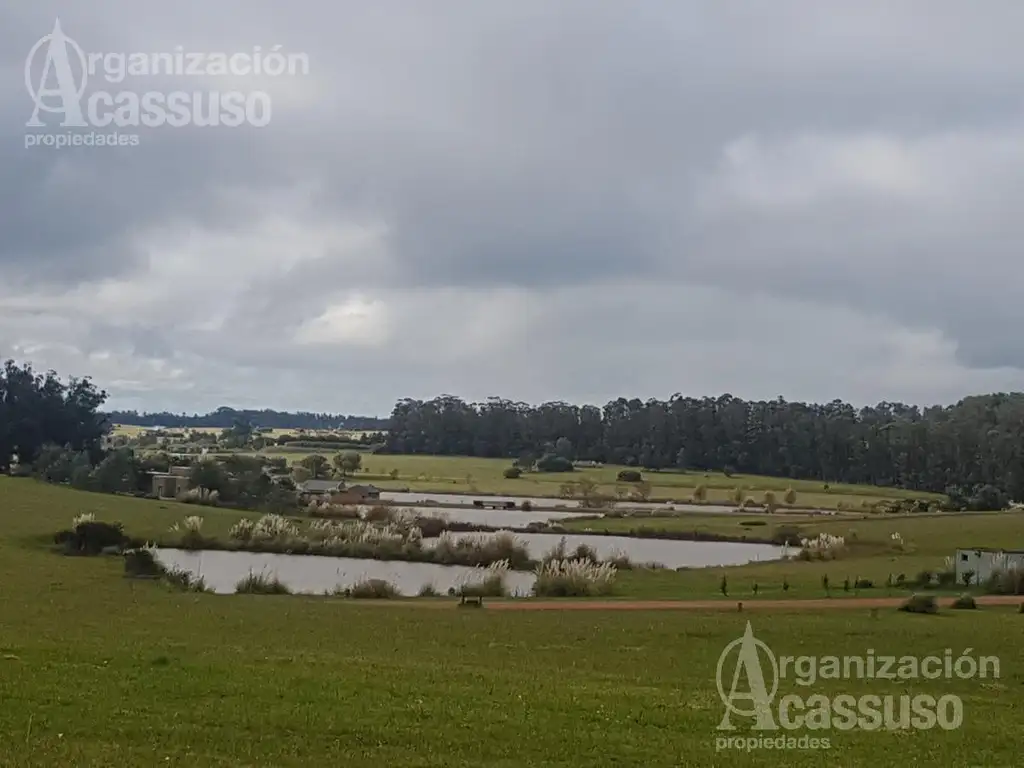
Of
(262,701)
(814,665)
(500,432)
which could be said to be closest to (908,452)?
(500,432)

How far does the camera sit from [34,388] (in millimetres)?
94812

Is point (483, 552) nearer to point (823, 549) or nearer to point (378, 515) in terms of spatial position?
point (823, 549)

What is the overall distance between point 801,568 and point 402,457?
104 m

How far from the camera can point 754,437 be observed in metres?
132

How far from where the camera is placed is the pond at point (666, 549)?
4631 centimetres

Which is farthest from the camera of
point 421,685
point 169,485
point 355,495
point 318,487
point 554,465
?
point 554,465

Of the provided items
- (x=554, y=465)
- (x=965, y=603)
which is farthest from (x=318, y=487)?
(x=965, y=603)

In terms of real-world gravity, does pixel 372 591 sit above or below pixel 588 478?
below

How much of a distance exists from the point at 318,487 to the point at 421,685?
69656mm

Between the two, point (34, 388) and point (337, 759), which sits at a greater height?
point (34, 388)

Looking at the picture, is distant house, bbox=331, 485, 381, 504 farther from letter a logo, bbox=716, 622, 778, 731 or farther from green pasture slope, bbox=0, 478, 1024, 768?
letter a logo, bbox=716, 622, 778, 731

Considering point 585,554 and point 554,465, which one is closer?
point 585,554

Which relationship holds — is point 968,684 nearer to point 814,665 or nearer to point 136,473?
point 814,665

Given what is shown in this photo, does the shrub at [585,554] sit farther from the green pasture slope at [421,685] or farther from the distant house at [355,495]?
the distant house at [355,495]
